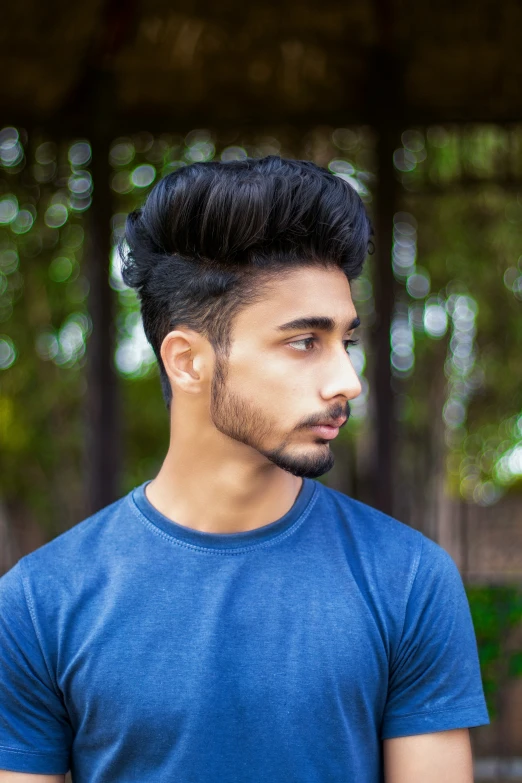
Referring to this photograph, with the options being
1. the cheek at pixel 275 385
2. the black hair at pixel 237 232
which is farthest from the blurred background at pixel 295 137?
the cheek at pixel 275 385

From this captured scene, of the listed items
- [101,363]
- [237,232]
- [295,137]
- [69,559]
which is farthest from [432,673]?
[295,137]

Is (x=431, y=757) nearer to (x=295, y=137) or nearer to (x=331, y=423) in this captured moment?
(x=331, y=423)

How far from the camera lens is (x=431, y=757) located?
147cm

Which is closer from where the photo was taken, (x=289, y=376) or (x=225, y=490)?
(x=289, y=376)

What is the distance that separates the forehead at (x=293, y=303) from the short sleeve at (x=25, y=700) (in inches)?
24.3

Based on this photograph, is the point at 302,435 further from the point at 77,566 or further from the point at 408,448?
the point at 408,448

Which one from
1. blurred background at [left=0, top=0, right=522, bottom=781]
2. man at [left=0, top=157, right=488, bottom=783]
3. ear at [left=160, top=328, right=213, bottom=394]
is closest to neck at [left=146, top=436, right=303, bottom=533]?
man at [left=0, top=157, right=488, bottom=783]

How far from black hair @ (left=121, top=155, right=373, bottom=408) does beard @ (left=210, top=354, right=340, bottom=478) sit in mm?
73

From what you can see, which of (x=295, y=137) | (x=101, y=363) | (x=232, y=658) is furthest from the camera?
(x=295, y=137)

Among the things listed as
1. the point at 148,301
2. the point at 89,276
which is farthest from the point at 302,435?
the point at 89,276

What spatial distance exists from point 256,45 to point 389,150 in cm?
66

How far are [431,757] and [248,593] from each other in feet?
1.32

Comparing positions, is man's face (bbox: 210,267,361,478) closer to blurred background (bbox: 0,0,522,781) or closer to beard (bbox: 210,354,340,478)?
beard (bbox: 210,354,340,478)

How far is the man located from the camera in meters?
1.44
